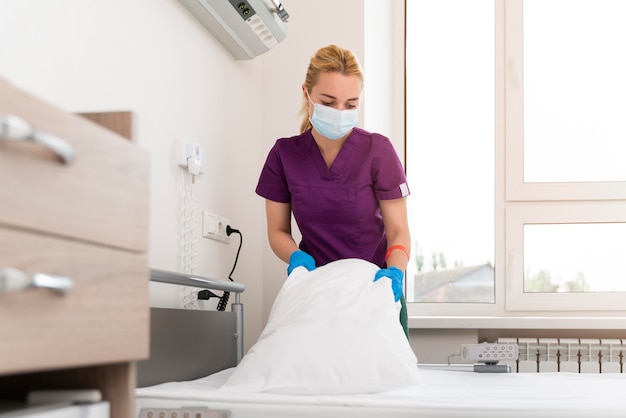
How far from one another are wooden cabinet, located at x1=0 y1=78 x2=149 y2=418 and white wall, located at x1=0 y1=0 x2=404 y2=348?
0.60 feet

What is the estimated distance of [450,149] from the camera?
11.3ft

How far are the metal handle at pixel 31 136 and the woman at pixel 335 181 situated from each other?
4.57ft

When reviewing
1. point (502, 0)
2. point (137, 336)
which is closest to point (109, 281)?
point (137, 336)

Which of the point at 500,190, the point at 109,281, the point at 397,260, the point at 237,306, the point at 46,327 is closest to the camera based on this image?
the point at 46,327

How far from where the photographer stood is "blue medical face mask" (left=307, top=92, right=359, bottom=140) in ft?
7.11

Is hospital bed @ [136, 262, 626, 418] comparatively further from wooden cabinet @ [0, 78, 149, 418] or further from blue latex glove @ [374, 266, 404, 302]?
wooden cabinet @ [0, 78, 149, 418]

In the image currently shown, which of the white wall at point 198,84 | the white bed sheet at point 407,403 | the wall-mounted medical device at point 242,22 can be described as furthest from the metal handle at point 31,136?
the wall-mounted medical device at point 242,22

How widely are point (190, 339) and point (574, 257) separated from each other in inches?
76.1

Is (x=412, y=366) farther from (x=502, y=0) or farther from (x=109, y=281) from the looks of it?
(x=502, y=0)

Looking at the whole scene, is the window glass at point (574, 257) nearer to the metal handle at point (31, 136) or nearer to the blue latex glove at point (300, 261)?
the blue latex glove at point (300, 261)

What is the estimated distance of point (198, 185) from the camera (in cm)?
241

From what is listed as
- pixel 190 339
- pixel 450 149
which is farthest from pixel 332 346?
pixel 450 149

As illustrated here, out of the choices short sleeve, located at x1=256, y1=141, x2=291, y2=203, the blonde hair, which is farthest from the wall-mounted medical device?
short sleeve, located at x1=256, y1=141, x2=291, y2=203

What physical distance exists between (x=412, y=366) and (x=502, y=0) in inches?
89.2
